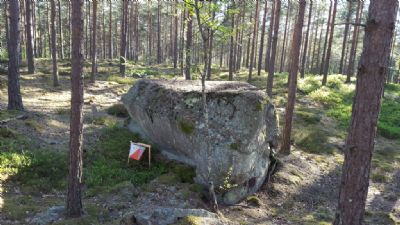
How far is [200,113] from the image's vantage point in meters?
10.9

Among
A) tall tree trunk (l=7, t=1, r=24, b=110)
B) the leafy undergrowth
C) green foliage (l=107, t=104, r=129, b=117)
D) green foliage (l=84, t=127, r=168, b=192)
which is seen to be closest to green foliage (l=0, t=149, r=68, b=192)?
green foliage (l=84, t=127, r=168, b=192)

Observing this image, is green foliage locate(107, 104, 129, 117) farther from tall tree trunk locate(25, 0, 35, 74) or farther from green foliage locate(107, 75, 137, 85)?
tall tree trunk locate(25, 0, 35, 74)

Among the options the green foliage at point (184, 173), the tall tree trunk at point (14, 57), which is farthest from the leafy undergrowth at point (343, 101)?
the tall tree trunk at point (14, 57)

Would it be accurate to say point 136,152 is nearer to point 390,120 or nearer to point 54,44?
point 54,44

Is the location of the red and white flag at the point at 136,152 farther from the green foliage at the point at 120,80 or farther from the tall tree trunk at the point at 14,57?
the green foliage at the point at 120,80

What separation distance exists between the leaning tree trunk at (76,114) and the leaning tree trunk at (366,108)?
577cm

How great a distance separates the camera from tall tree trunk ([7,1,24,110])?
1437 centimetres

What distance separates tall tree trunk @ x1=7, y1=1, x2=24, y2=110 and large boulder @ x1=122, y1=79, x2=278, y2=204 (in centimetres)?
664

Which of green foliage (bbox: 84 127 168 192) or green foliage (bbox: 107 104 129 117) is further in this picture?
green foliage (bbox: 107 104 129 117)

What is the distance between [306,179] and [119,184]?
708 cm

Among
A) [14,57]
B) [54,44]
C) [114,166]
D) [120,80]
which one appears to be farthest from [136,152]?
[120,80]

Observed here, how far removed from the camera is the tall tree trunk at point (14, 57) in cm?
1437

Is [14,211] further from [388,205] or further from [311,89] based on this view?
[311,89]

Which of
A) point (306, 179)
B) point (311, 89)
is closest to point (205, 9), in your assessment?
point (306, 179)
